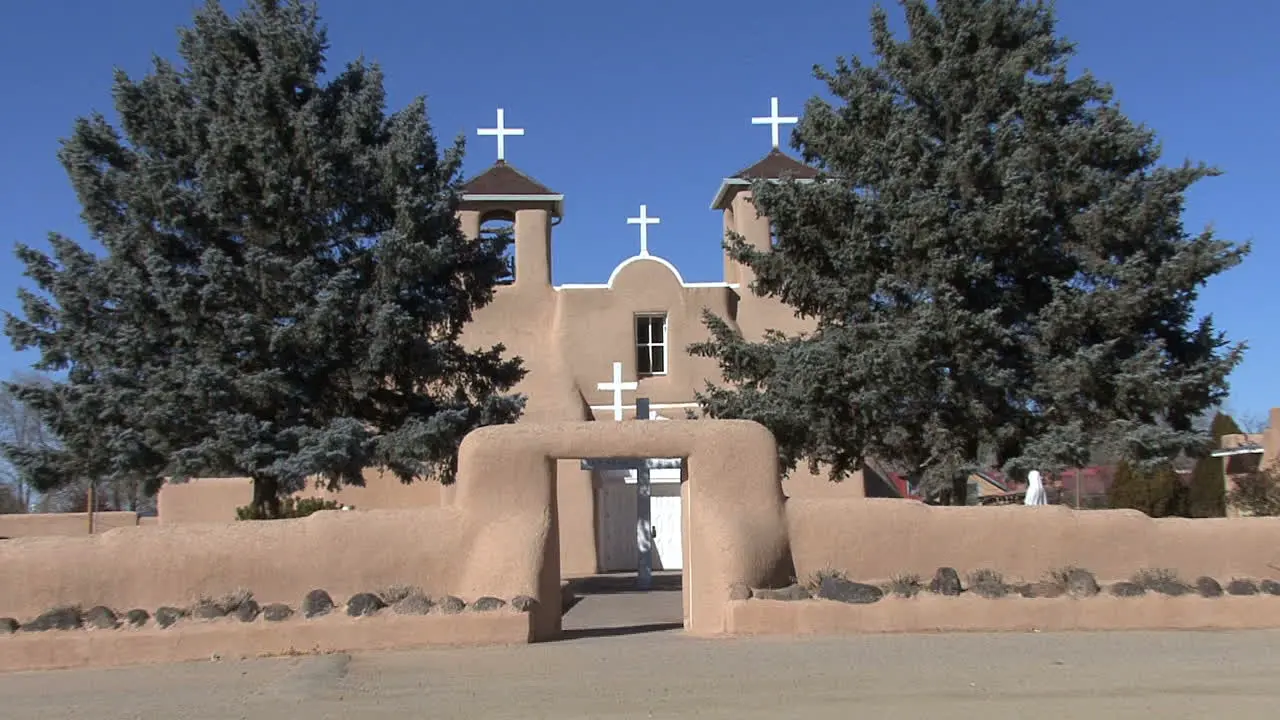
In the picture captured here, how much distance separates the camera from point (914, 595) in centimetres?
1254

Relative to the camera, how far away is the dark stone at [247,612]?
11992 millimetres

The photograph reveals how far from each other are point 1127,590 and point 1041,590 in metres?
0.90

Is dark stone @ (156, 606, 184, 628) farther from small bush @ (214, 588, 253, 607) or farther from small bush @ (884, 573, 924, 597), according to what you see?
small bush @ (884, 573, 924, 597)

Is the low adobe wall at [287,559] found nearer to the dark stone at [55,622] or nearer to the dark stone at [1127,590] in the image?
the dark stone at [55,622]

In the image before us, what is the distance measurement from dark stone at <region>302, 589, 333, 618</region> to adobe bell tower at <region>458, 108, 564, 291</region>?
13.4 metres

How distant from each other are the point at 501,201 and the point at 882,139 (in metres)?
10.1

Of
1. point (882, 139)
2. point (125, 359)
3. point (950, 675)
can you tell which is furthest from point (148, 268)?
point (950, 675)

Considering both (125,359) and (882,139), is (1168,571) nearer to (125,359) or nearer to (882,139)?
(882,139)

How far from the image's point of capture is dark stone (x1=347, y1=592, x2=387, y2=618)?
12039mm

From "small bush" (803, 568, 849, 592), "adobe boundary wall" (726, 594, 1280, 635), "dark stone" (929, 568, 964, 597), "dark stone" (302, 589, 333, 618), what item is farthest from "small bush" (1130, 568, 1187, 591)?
"dark stone" (302, 589, 333, 618)

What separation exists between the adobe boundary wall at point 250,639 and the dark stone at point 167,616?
0.23 feet

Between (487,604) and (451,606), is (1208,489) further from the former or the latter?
(451,606)

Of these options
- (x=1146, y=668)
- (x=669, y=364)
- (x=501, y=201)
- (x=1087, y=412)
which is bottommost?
→ (x=1146, y=668)

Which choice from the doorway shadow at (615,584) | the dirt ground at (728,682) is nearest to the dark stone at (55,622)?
the dirt ground at (728,682)
